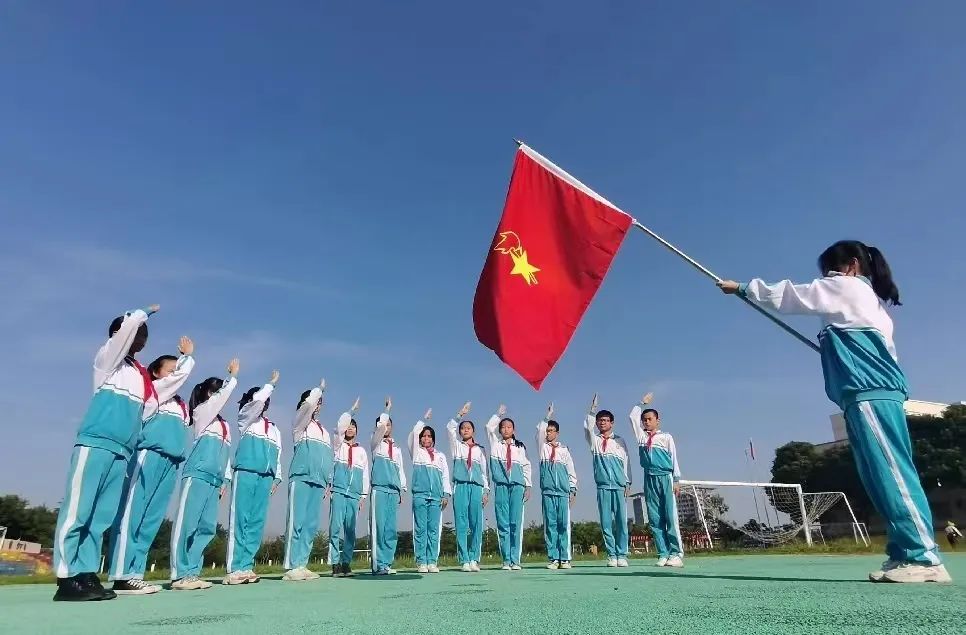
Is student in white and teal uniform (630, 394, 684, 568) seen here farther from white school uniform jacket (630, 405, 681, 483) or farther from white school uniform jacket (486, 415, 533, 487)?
white school uniform jacket (486, 415, 533, 487)

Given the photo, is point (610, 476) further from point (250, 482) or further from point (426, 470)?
point (250, 482)

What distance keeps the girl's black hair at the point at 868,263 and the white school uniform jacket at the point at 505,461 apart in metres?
7.18

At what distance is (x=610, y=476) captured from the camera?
382 inches

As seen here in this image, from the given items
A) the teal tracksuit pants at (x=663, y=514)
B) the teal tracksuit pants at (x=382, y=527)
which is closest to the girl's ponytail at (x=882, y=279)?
the teal tracksuit pants at (x=663, y=514)

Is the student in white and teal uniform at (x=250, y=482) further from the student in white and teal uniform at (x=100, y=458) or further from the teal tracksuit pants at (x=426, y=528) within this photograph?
the teal tracksuit pants at (x=426, y=528)

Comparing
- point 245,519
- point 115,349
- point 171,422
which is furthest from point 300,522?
point 115,349

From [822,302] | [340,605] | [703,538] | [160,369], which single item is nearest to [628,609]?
[340,605]

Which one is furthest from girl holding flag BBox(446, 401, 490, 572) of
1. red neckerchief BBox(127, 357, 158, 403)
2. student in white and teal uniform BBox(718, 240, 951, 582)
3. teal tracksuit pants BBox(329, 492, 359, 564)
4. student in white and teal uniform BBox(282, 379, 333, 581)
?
student in white and teal uniform BBox(718, 240, 951, 582)

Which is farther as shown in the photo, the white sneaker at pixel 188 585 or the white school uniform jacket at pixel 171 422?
the white sneaker at pixel 188 585

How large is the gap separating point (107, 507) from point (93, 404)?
32.1 inches

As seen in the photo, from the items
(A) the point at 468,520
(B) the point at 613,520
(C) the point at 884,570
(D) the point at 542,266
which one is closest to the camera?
(C) the point at 884,570

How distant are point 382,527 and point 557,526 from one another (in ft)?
9.56

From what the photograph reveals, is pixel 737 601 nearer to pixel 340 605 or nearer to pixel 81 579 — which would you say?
pixel 340 605

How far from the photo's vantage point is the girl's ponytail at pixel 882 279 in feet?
14.3
